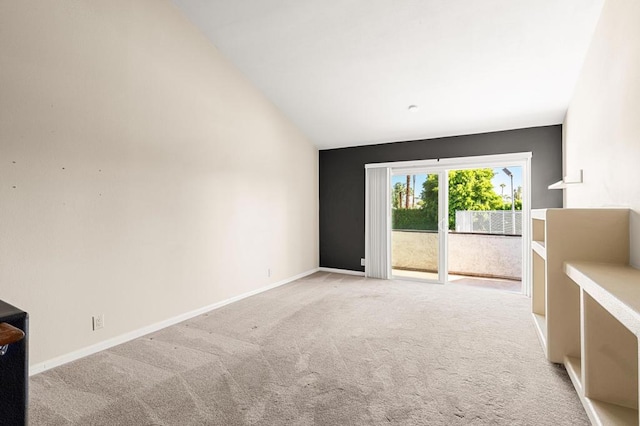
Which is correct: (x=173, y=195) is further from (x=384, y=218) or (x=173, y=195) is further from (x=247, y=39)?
(x=384, y=218)

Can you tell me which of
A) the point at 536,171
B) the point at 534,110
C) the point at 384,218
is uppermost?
the point at 534,110

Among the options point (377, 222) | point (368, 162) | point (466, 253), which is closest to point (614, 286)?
point (377, 222)

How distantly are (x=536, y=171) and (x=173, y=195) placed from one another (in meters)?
4.64

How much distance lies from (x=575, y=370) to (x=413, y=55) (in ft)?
10.0

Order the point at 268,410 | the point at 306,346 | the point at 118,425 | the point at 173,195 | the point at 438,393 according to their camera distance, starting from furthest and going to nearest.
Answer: the point at 173,195 → the point at 306,346 → the point at 438,393 → the point at 268,410 → the point at 118,425

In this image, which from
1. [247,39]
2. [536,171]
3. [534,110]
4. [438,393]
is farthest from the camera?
[536,171]

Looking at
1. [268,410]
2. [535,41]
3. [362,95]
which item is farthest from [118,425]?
[535,41]

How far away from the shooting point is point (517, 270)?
547 centimetres

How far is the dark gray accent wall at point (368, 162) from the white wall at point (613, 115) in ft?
3.86

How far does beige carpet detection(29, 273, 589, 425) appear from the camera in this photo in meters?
1.78

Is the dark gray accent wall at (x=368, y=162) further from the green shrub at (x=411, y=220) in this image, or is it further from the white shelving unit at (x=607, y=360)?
the white shelving unit at (x=607, y=360)

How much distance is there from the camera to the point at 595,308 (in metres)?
1.66

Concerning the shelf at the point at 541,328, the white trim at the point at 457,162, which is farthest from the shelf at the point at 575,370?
the white trim at the point at 457,162

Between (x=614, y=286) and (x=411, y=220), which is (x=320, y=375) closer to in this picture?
(x=614, y=286)
